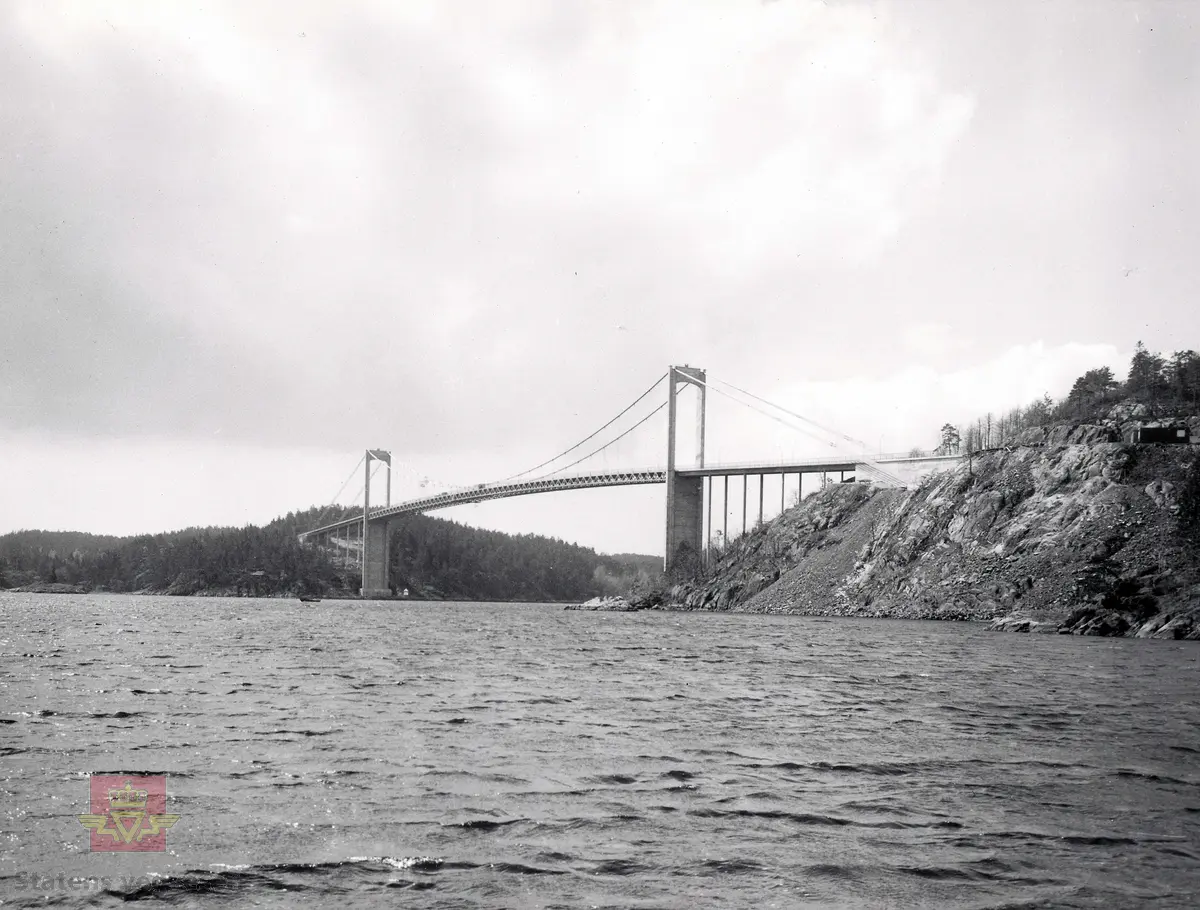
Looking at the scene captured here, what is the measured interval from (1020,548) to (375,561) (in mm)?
103231

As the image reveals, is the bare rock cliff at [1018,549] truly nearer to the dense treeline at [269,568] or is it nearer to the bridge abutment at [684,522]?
the bridge abutment at [684,522]

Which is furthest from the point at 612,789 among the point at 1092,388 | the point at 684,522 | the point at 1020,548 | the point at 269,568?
the point at 269,568

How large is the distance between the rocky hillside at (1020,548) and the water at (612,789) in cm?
3547

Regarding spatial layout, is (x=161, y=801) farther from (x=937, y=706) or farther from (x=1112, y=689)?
(x=1112, y=689)

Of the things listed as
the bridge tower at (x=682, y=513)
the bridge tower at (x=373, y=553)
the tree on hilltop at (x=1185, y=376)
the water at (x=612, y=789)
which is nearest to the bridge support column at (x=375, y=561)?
the bridge tower at (x=373, y=553)

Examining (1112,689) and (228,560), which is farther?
(228,560)

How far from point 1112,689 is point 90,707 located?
20967 mm

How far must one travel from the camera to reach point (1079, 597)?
187 feet

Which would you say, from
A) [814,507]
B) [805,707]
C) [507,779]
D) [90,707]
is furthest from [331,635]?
[814,507]

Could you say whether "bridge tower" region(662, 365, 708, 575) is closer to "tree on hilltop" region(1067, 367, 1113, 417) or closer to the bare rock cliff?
the bare rock cliff

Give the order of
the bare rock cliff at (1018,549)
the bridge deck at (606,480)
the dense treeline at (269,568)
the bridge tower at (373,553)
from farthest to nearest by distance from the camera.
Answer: the dense treeline at (269,568) < the bridge tower at (373,553) < the bridge deck at (606,480) < the bare rock cliff at (1018,549)

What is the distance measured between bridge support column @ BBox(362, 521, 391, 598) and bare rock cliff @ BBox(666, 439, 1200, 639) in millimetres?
67462

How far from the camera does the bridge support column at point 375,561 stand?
14250 cm

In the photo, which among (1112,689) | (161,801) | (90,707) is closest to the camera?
(161,801)
